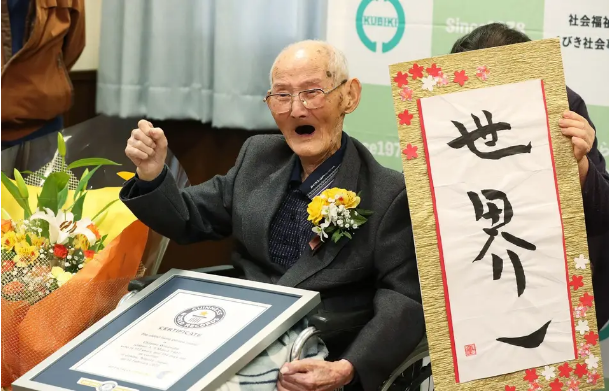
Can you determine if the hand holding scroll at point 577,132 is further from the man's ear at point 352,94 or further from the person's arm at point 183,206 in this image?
the person's arm at point 183,206

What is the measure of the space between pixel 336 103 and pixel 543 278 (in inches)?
26.0

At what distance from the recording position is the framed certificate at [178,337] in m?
1.56

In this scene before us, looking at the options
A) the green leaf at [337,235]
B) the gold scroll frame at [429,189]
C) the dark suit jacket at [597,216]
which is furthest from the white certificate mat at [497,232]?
the green leaf at [337,235]

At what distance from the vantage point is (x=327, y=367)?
170cm

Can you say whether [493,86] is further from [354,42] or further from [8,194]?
[8,194]

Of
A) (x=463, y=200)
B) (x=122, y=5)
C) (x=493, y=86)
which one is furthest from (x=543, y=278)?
(x=122, y=5)

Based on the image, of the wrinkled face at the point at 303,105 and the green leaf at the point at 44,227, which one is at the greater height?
the wrinkled face at the point at 303,105

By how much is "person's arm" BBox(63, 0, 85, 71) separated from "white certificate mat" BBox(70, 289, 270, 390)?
1.47m

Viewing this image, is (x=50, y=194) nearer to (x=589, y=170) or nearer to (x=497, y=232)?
(x=497, y=232)

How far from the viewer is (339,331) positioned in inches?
70.3

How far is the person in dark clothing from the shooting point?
173cm

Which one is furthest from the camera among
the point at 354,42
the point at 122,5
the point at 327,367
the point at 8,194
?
the point at 122,5

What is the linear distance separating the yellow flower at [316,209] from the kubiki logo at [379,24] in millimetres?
952

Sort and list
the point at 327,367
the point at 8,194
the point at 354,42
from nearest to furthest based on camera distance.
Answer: the point at 327,367 < the point at 8,194 < the point at 354,42
